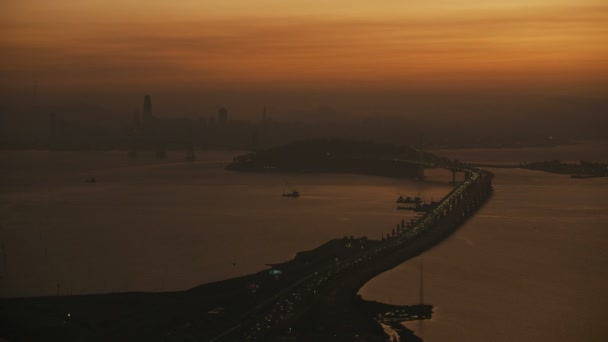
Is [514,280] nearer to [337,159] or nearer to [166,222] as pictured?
[166,222]

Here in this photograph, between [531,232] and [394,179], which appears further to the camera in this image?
[394,179]

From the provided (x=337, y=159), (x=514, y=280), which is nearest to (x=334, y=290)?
(x=514, y=280)

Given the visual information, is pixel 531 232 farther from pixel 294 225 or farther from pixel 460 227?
pixel 294 225

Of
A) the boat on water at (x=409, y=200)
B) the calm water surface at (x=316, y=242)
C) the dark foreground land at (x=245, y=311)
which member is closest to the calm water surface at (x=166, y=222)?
the calm water surface at (x=316, y=242)

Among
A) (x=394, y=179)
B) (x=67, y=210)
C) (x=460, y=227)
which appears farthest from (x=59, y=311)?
(x=394, y=179)

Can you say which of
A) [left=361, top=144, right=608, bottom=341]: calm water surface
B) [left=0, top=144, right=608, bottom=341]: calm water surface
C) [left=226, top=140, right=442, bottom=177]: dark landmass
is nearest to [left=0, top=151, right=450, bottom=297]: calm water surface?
[left=0, top=144, right=608, bottom=341]: calm water surface

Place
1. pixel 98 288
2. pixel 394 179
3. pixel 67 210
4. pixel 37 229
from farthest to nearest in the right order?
pixel 394 179, pixel 67 210, pixel 37 229, pixel 98 288

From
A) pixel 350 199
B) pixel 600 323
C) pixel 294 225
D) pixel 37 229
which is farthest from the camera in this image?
pixel 350 199
